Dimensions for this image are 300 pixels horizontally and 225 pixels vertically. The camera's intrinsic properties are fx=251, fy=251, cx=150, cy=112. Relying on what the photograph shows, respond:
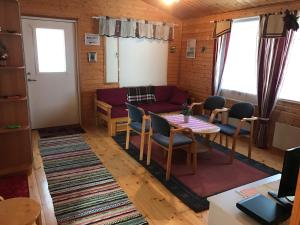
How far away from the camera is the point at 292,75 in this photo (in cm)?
369

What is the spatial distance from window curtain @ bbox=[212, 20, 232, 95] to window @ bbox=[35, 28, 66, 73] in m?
2.82

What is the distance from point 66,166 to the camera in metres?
3.23

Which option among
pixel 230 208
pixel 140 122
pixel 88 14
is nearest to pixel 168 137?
pixel 140 122

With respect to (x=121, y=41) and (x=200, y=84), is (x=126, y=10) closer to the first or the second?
(x=121, y=41)

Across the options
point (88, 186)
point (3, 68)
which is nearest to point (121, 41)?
point (3, 68)

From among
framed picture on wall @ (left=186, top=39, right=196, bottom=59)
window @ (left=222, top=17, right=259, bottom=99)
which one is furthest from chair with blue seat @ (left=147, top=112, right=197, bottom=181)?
framed picture on wall @ (left=186, top=39, right=196, bottom=59)

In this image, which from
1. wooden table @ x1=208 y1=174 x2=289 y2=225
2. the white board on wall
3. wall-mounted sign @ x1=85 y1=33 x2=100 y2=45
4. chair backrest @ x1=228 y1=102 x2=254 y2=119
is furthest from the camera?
the white board on wall

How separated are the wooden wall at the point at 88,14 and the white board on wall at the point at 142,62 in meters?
0.45

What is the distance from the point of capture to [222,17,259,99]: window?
418 cm

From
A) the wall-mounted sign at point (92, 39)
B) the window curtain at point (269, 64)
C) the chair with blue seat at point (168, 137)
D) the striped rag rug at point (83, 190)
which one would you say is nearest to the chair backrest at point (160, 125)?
the chair with blue seat at point (168, 137)

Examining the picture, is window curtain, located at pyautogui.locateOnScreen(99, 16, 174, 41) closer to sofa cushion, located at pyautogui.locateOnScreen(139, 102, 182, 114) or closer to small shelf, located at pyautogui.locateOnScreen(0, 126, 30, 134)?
sofa cushion, located at pyautogui.locateOnScreen(139, 102, 182, 114)

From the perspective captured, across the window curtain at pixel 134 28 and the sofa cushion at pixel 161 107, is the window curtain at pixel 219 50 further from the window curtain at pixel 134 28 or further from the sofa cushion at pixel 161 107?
the window curtain at pixel 134 28

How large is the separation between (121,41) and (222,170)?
3.16 metres

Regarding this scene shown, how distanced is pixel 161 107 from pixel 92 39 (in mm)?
1837
